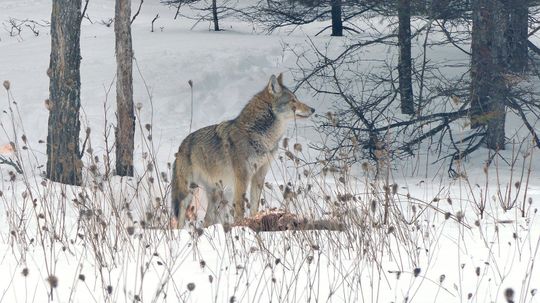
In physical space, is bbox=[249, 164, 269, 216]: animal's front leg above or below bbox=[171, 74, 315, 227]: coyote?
below

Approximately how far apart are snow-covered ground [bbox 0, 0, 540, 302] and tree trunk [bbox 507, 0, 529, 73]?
4.28 feet

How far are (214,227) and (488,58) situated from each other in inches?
265

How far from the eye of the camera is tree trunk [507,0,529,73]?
42.9 feet

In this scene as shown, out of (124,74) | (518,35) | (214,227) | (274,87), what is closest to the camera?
(214,227)

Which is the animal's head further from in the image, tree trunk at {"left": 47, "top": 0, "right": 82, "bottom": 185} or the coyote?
tree trunk at {"left": 47, "top": 0, "right": 82, "bottom": 185}

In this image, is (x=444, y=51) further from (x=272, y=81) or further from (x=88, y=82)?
(x=272, y=81)

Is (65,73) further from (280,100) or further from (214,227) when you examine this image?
(214,227)

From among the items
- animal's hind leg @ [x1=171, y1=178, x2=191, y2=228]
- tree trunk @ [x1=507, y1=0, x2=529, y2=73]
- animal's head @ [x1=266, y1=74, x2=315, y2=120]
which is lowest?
animal's hind leg @ [x1=171, y1=178, x2=191, y2=228]

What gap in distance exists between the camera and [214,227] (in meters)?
6.85

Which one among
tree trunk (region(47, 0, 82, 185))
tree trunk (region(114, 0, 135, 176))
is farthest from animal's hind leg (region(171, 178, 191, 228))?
tree trunk (region(114, 0, 135, 176))

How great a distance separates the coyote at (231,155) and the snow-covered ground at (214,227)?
47 centimetres

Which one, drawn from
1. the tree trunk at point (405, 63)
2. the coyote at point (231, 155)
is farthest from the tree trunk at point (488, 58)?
the coyote at point (231, 155)

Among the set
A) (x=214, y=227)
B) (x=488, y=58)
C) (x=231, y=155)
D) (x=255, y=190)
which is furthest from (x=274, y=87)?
(x=214, y=227)

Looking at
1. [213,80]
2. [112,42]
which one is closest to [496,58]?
[213,80]
